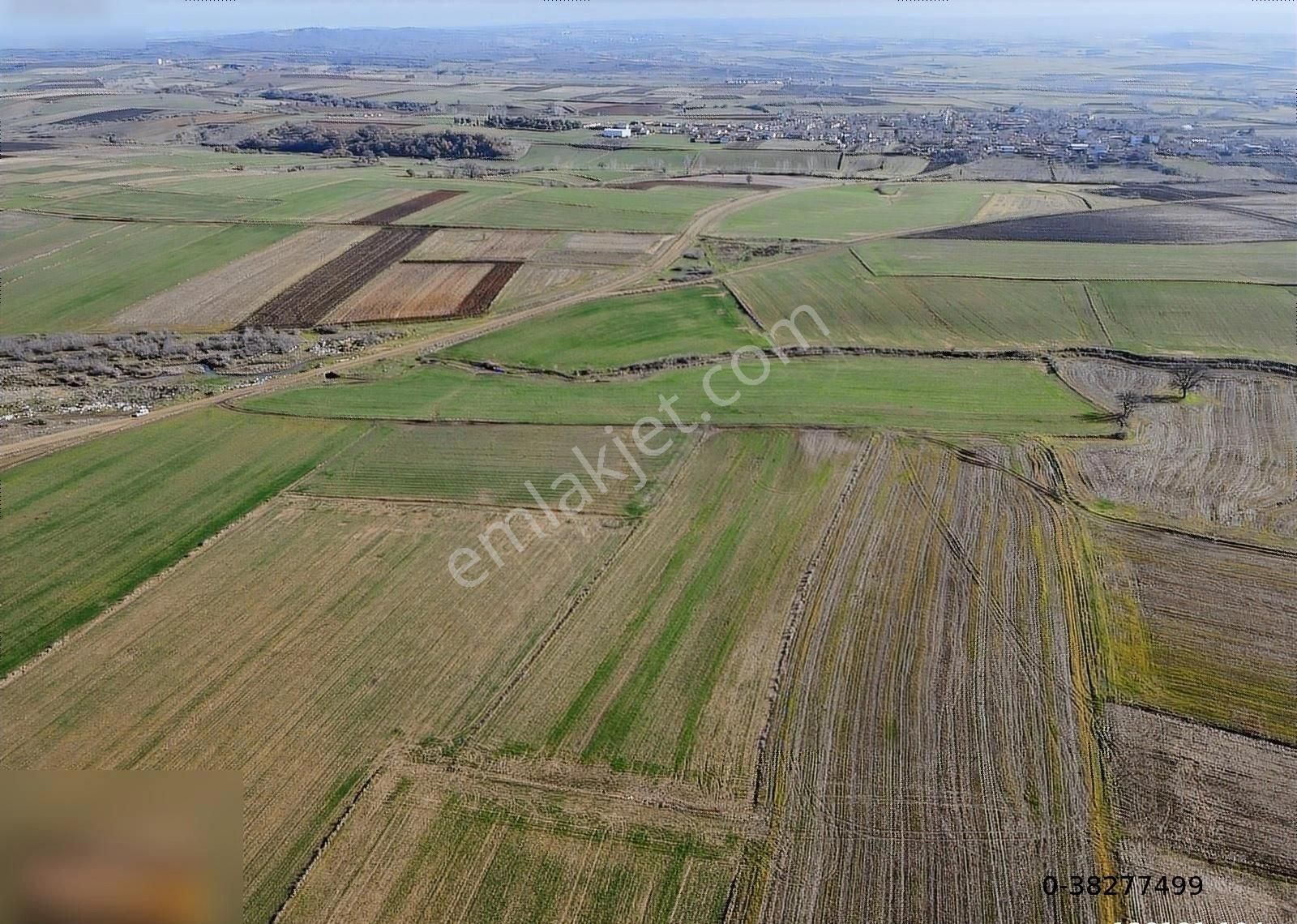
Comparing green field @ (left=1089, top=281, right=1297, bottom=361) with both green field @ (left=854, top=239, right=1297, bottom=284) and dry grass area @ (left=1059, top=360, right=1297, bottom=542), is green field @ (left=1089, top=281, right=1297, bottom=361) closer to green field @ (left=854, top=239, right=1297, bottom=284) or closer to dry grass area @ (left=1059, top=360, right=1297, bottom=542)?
green field @ (left=854, top=239, right=1297, bottom=284)

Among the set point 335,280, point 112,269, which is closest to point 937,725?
point 335,280

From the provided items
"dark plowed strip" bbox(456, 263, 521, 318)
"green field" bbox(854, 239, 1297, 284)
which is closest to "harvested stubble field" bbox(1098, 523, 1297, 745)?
"green field" bbox(854, 239, 1297, 284)

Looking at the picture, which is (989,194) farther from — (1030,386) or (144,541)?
(144,541)

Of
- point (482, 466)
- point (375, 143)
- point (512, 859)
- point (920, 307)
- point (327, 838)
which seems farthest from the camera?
point (375, 143)

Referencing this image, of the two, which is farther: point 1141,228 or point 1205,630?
point 1141,228

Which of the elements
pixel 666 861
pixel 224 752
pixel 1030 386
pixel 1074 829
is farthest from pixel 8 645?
pixel 1030 386

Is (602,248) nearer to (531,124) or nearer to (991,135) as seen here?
(531,124)
